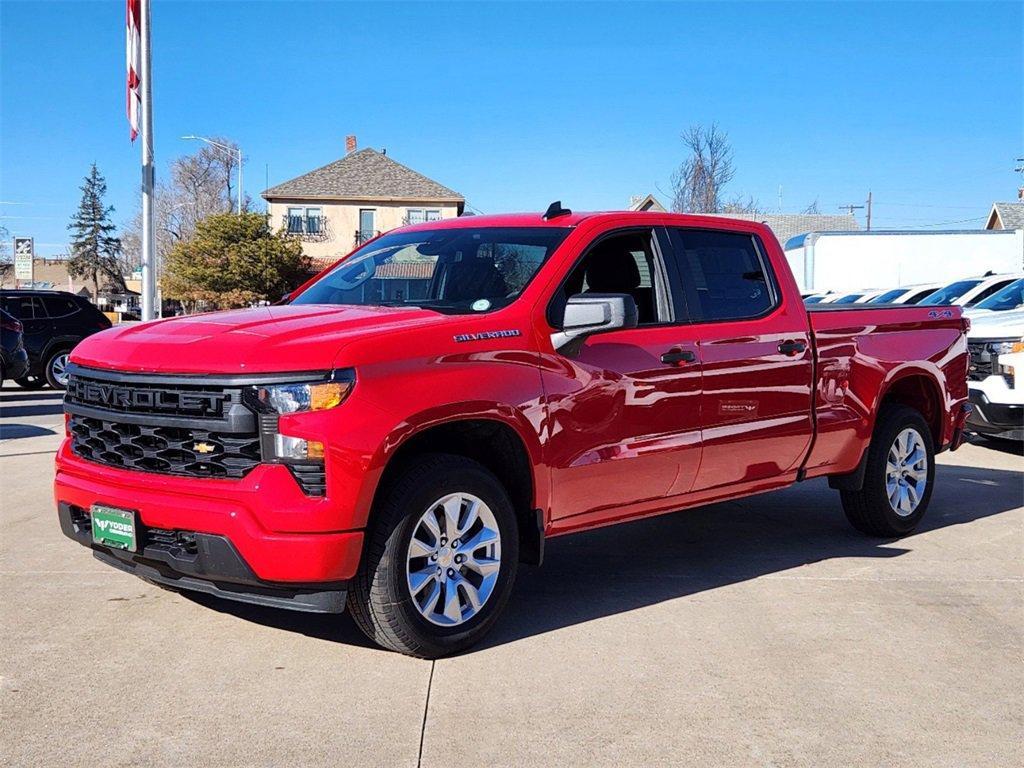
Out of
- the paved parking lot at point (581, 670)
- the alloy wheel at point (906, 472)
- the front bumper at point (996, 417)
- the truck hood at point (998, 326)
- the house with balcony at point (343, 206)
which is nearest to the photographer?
the paved parking lot at point (581, 670)

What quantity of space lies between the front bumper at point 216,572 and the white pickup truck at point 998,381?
25.3ft

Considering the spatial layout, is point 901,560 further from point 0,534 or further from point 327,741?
point 0,534

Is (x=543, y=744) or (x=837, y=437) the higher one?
(x=837, y=437)

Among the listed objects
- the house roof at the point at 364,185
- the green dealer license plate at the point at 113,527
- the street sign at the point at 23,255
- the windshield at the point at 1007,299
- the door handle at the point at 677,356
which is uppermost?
the house roof at the point at 364,185

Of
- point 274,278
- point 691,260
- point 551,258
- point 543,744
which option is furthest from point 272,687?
point 274,278

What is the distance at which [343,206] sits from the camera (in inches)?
2314

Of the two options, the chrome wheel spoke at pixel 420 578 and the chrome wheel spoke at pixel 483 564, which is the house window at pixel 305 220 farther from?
the chrome wheel spoke at pixel 420 578

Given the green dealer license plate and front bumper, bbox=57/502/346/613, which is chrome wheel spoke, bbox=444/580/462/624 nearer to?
front bumper, bbox=57/502/346/613

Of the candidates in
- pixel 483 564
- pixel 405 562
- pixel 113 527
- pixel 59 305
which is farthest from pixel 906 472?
pixel 59 305

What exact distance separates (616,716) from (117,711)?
181cm

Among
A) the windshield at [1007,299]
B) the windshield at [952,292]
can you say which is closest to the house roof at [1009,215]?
the windshield at [952,292]

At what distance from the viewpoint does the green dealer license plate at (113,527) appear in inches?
172

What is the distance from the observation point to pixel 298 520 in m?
4.12

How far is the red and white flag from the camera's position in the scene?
56.4ft
